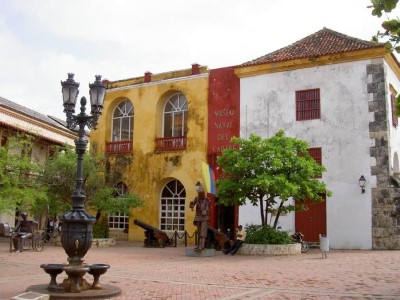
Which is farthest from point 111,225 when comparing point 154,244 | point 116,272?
point 116,272

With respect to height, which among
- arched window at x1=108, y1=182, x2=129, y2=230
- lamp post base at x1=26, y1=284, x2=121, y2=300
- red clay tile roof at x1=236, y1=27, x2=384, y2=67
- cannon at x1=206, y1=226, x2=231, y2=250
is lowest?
lamp post base at x1=26, y1=284, x2=121, y2=300

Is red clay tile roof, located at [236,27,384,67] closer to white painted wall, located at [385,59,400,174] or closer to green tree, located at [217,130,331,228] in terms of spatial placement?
white painted wall, located at [385,59,400,174]

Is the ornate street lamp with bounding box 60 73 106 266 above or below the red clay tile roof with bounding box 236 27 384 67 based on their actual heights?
below

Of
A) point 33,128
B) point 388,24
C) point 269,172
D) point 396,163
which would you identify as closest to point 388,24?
point 388,24

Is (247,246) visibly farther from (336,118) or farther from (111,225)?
(111,225)

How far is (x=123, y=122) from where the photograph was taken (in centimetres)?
2541

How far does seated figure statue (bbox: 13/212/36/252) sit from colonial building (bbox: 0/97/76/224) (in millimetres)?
8252

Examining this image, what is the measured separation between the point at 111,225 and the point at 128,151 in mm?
4067

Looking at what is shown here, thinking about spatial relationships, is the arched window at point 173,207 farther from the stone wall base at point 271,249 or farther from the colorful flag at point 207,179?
the stone wall base at point 271,249

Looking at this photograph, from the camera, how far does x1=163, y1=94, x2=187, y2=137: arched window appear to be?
23.5 m

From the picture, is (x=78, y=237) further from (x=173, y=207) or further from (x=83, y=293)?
(x=173, y=207)

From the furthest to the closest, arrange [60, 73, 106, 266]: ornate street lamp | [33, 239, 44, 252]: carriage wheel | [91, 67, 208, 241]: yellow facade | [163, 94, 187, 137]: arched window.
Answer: [163, 94, 187, 137]: arched window < [91, 67, 208, 241]: yellow facade < [33, 239, 44, 252]: carriage wheel < [60, 73, 106, 266]: ornate street lamp

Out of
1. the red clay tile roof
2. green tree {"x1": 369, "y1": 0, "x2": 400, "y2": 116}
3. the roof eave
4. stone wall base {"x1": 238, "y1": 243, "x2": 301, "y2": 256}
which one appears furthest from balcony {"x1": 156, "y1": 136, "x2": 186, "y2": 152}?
green tree {"x1": 369, "y1": 0, "x2": 400, "y2": 116}

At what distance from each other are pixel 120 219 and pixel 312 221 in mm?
10395
